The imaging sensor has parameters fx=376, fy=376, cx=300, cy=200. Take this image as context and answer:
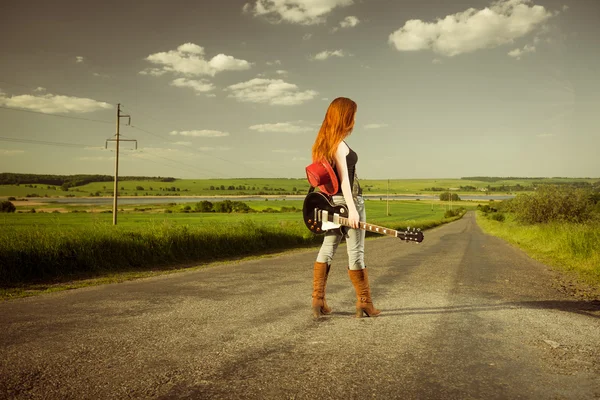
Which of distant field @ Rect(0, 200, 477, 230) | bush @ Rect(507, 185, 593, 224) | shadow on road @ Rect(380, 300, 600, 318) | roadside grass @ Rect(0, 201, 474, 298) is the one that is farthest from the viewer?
bush @ Rect(507, 185, 593, 224)

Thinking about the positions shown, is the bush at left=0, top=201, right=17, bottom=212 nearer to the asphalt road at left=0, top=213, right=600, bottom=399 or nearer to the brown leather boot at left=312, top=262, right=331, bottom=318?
the asphalt road at left=0, top=213, right=600, bottom=399

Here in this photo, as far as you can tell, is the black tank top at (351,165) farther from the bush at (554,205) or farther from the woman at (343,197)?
the bush at (554,205)

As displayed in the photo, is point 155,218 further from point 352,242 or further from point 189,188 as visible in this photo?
point 189,188

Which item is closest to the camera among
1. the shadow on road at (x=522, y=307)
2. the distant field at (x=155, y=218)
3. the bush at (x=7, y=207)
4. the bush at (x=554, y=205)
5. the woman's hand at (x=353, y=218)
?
the woman's hand at (x=353, y=218)

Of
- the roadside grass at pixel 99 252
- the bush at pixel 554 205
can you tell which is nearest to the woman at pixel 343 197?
the roadside grass at pixel 99 252

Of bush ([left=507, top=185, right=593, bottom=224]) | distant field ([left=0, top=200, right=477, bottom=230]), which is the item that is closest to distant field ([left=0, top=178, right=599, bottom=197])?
distant field ([left=0, top=200, right=477, bottom=230])

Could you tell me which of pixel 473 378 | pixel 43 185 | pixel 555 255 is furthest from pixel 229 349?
pixel 43 185

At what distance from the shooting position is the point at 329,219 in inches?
197

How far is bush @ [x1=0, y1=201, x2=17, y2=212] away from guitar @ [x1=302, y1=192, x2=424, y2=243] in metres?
91.7

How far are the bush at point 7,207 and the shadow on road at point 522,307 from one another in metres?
92.5

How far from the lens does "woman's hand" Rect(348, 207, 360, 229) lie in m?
4.84

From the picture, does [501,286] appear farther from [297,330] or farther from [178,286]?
[178,286]

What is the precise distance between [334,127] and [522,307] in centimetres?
414

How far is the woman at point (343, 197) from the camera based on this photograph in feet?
16.3
